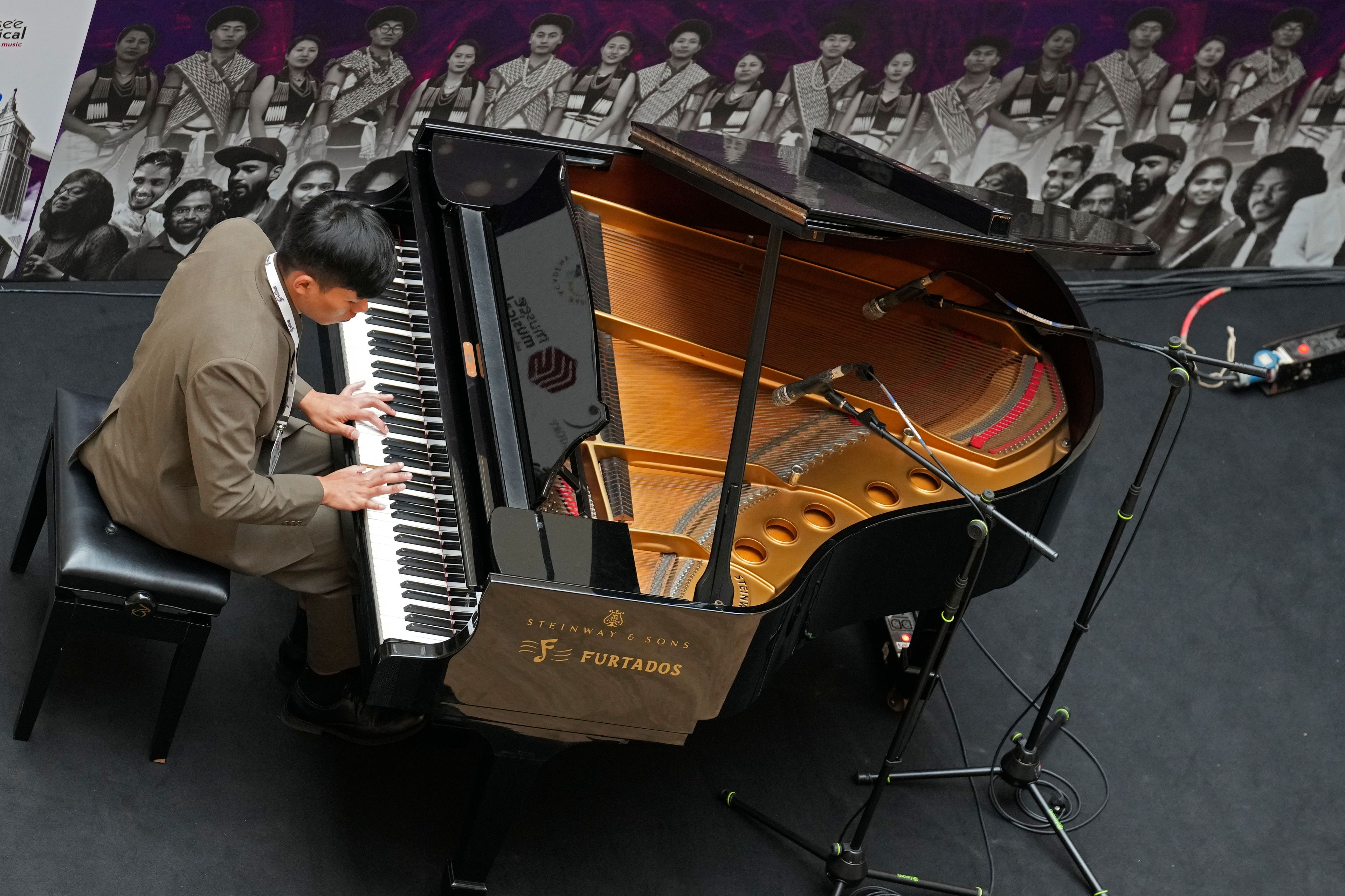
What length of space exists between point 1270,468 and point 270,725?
12.2ft

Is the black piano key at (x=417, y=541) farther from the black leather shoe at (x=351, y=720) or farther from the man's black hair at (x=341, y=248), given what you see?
the black leather shoe at (x=351, y=720)

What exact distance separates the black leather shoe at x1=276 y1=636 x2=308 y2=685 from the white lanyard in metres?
0.69

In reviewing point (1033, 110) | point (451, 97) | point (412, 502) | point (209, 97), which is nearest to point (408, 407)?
point (412, 502)

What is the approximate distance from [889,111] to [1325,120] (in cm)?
197

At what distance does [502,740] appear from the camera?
2873 millimetres

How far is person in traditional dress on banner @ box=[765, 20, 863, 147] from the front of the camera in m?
5.17

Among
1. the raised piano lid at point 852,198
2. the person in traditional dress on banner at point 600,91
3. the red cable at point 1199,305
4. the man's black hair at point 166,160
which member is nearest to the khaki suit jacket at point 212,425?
the raised piano lid at point 852,198

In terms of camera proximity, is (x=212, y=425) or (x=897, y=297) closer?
(x=212, y=425)

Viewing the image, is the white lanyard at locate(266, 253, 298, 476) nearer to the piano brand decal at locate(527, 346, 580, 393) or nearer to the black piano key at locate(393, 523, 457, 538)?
the black piano key at locate(393, 523, 457, 538)

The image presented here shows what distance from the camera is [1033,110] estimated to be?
5566 mm

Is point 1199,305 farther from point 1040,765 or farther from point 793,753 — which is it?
point 793,753

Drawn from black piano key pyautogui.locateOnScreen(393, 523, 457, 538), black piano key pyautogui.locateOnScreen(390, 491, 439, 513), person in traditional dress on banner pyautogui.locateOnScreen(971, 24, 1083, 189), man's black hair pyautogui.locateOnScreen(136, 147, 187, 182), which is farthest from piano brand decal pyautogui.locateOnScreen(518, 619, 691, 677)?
person in traditional dress on banner pyautogui.locateOnScreen(971, 24, 1083, 189)

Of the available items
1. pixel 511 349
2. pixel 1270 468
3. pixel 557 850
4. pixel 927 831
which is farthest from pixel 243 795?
pixel 1270 468

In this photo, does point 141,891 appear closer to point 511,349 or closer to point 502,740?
point 502,740
